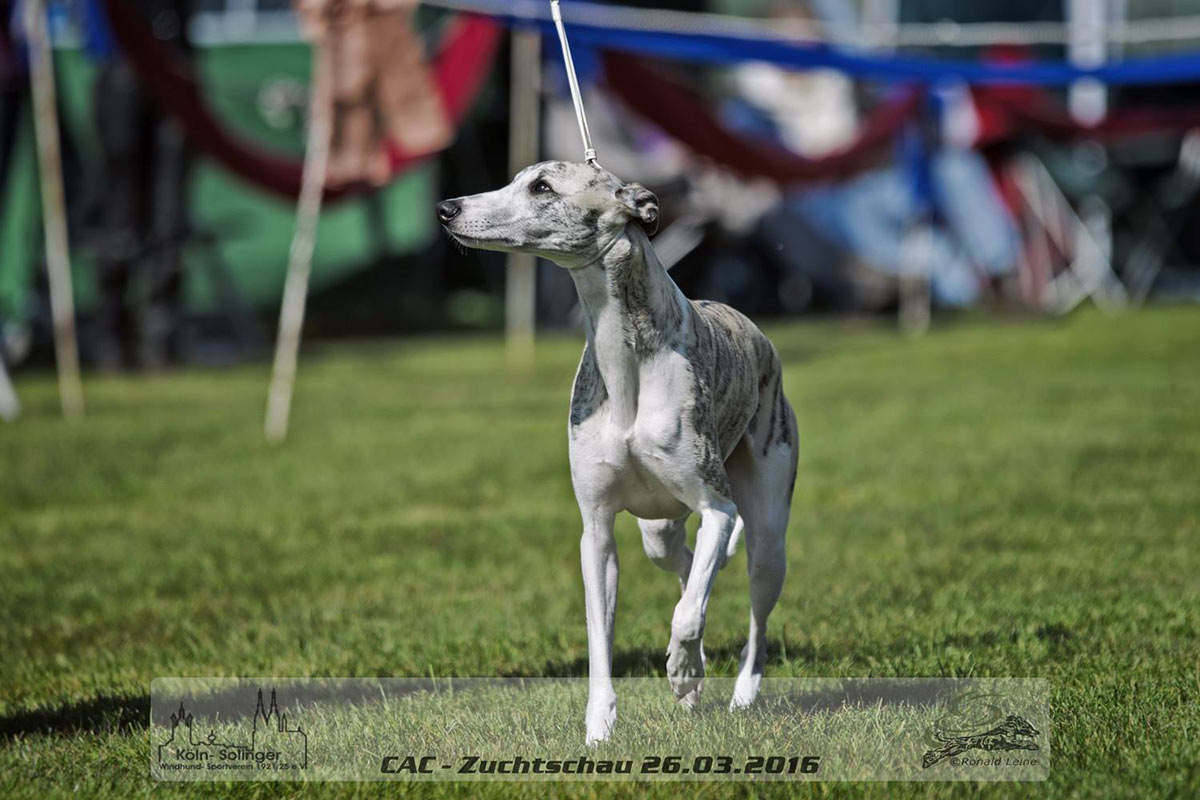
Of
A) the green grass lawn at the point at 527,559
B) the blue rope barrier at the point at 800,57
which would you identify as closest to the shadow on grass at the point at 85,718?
the green grass lawn at the point at 527,559

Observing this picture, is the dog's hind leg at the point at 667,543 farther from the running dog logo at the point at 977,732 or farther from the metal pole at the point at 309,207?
the metal pole at the point at 309,207

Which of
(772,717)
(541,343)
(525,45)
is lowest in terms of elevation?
(541,343)

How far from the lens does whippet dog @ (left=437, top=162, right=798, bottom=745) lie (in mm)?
3973

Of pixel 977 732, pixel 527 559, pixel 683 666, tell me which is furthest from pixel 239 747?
pixel 527 559

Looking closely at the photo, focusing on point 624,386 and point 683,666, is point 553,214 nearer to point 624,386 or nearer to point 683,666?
point 624,386

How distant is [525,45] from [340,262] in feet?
20.2

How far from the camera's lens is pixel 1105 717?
4234mm

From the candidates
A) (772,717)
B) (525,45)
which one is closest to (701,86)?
(525,45)

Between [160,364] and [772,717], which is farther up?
[772,717]

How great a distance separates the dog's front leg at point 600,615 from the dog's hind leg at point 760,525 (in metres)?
0.56

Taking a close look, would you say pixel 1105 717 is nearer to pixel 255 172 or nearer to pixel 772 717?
pixel 772 717

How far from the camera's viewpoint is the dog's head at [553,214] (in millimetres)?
3947

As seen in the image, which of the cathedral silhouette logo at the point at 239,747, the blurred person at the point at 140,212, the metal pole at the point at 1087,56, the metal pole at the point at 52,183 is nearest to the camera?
the cathedral silhouette logo at the point at 239,747

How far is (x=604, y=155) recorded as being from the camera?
20.8 meters
